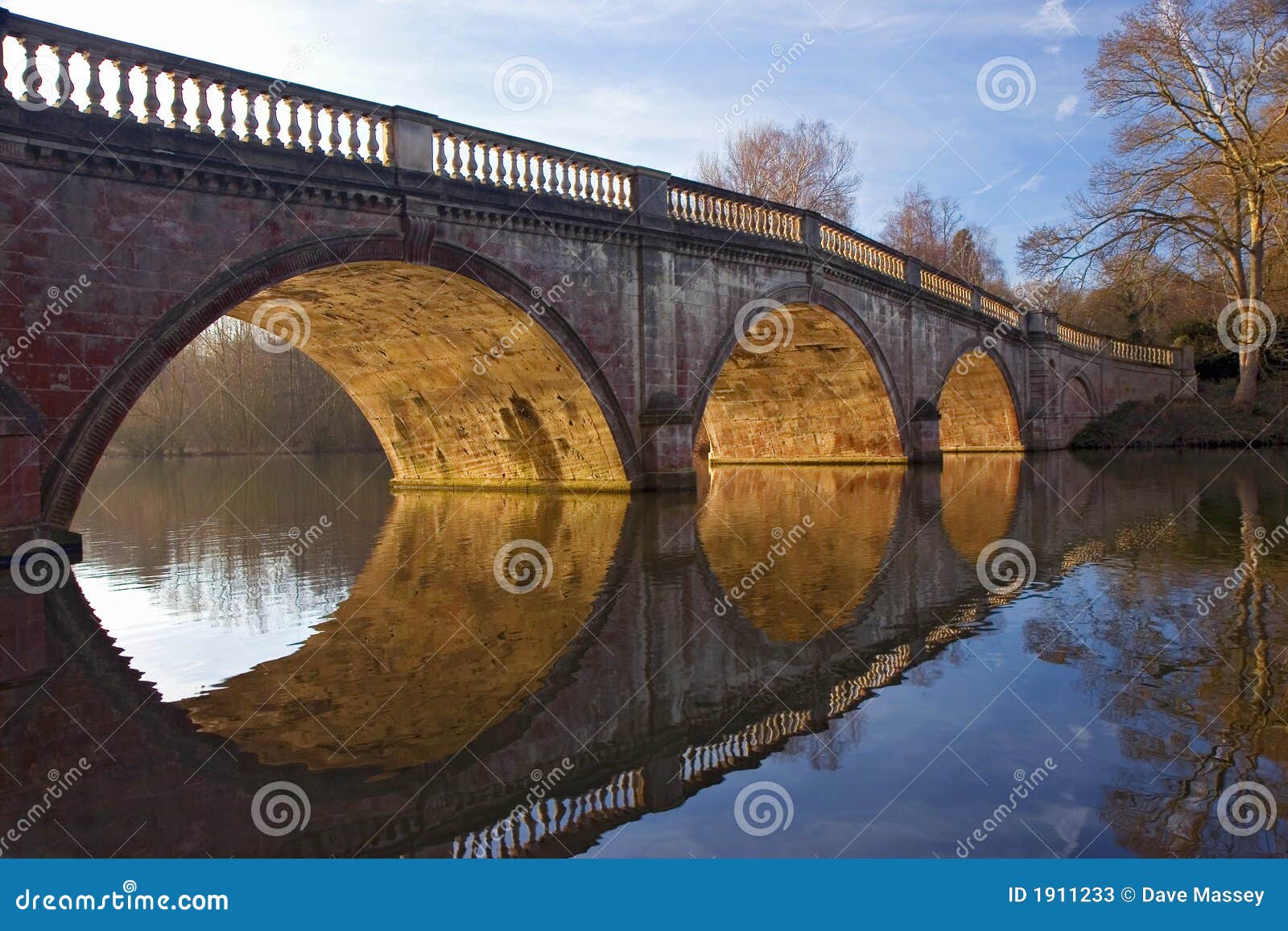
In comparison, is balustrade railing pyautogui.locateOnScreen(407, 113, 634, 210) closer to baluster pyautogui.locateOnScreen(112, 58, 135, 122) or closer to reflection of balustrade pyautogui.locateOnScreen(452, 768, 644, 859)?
baluster pyautogui.locateOnScreen(112, 58, 135, 122)

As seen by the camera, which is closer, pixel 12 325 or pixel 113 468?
pixel 12 325

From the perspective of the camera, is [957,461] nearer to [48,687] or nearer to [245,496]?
[245,496]

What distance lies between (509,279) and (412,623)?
7.92 metres

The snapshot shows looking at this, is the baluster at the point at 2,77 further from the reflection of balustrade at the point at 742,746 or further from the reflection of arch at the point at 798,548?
the reflection of balustrade at the point at 742,746

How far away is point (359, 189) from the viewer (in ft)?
36.6

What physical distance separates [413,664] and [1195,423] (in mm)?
33872

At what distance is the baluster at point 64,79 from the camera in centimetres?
849

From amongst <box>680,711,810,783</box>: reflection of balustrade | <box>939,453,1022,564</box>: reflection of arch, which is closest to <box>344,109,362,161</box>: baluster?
<box>939,453,1022,564</box>: reflection of arch

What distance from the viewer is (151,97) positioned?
9.19 meters

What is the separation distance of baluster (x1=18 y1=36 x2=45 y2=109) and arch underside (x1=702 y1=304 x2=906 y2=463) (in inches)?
578

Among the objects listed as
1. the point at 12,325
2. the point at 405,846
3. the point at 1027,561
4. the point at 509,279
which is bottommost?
the point at 405,846

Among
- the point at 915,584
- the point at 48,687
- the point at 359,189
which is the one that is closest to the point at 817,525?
the point at 915,584

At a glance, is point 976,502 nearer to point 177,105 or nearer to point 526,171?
point 526,171

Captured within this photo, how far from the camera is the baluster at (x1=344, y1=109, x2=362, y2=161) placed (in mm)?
11169
